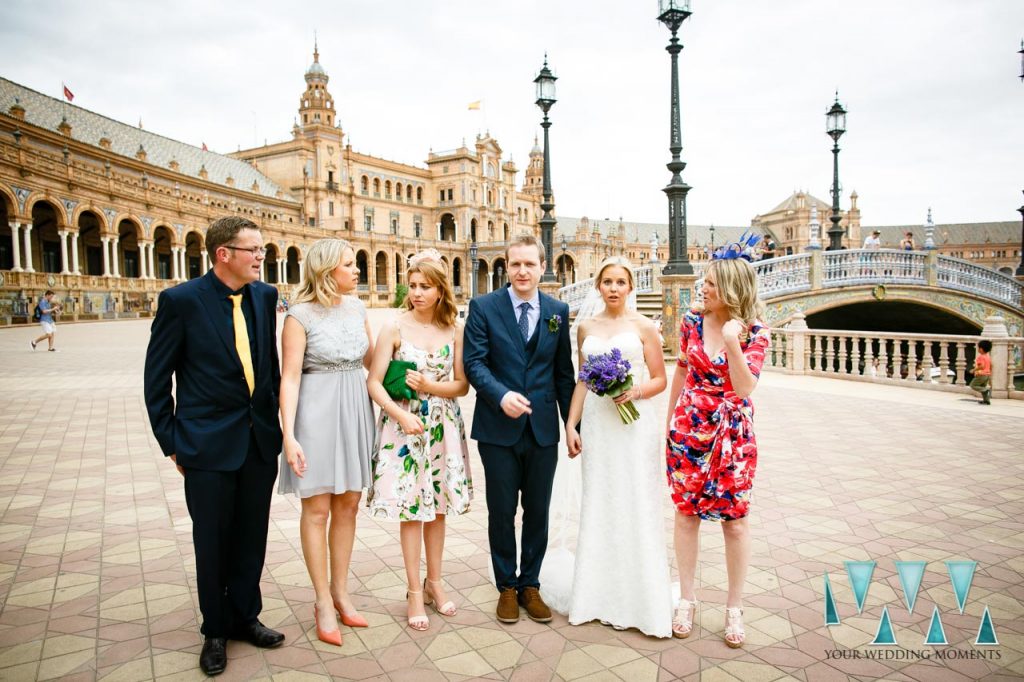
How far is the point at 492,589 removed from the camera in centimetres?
397

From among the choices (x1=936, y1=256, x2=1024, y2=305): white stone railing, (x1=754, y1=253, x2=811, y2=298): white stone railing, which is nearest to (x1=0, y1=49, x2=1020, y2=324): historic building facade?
(x1=754, y1=253, x2=811, y2=298): white stone railing

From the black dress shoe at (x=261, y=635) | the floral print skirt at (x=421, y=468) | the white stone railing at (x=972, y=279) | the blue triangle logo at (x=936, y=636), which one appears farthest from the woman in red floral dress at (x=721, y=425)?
the white stone railing at (x=972, y=279)

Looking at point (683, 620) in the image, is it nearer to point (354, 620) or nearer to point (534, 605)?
point (534, 605)

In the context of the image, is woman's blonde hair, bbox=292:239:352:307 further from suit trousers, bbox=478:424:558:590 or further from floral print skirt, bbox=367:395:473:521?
suit trousers, bbox=478:424:558:590

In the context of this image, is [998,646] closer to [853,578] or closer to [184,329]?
[853,578]

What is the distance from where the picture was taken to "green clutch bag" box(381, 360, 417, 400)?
353cm

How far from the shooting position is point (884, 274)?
20.7m

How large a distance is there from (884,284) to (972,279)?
148 inches

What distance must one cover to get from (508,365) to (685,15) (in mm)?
11830

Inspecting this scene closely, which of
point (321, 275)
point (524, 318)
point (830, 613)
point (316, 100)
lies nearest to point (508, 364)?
point (524, 318)

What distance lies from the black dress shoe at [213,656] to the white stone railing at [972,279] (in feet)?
80.2

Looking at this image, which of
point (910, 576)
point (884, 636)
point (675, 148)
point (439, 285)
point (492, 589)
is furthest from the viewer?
point (675, 148)

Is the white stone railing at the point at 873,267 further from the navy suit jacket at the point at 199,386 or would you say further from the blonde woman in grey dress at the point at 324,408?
the navy suit jacket at the point at 199,386

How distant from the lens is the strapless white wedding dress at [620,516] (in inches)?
135
